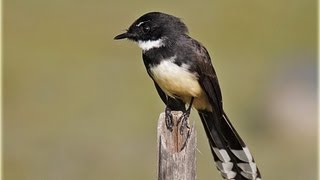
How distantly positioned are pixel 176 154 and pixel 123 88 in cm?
900

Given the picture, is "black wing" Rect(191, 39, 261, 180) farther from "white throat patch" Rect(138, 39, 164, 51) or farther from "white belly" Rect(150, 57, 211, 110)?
"white throat patch" Rect(138, 39, 164, 51)

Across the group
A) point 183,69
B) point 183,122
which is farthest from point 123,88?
point 183,122

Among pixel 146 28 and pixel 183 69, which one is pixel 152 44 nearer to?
pixel 146 28

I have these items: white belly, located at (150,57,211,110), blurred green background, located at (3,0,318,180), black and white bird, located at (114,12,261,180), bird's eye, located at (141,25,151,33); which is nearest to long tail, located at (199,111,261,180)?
black and white bird, located at (114,12,261,180)

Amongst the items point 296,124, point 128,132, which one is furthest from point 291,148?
point 128,132

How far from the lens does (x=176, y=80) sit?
690cm

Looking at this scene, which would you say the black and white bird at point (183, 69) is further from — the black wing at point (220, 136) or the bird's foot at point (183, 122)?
the bird's foot at point (183, 122)

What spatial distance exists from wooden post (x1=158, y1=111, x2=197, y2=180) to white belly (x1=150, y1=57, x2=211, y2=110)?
1.13m

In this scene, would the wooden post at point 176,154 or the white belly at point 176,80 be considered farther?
the white belly at point 176,80

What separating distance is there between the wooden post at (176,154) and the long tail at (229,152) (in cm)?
97

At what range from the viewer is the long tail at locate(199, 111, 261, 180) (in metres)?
6.63

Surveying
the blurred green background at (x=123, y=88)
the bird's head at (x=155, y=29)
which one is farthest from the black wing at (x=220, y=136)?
the blurred green background at (x=123, y=88)

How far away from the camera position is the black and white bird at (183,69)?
22.6 feet

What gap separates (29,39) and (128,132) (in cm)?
529
